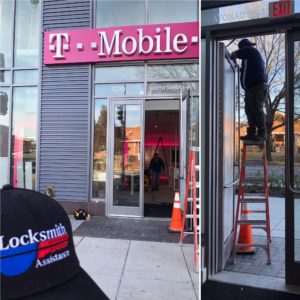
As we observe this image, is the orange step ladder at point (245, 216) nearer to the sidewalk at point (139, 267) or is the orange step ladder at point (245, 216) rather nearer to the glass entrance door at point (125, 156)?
the sidewalk at point (139, 267)

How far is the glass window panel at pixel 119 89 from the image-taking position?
7.71m

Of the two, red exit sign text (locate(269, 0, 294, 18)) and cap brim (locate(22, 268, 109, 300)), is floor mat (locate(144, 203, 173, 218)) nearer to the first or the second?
red exit sign text (locate(269, 0, 294, 18))

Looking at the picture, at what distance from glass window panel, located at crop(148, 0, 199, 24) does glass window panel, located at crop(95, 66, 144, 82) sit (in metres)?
0.92

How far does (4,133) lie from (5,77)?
3.66ft

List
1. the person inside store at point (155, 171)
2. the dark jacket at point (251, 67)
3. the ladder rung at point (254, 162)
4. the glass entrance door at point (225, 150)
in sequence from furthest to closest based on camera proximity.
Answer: the person inside store at point (155, 171) → the ladder rung at point (254, 162) → the dark jacket at point (251, 67) → the glass entrance door at point (225, 150)

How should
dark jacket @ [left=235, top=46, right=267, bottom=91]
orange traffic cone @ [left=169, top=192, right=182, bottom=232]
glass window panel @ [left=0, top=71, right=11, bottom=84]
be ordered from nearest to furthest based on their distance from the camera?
dark jacket @ [left=235, top=46, right=267, bottom=91]
orange traffic cone @ [left=169, top=192, right=182, bottom=232]
glass window panel @ [left=0, top=71, right=11, bottom=84]

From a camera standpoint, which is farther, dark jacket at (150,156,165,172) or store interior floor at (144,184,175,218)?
dark jacket at (150,156,165,172)

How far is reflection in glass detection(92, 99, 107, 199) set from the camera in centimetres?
783

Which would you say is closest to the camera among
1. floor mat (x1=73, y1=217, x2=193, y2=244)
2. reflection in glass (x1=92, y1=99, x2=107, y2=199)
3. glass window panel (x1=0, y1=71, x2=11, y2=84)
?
floor mat (x1=73, y1=217, x2=193, y2=244)

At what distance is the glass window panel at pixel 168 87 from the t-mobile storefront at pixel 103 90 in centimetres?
2

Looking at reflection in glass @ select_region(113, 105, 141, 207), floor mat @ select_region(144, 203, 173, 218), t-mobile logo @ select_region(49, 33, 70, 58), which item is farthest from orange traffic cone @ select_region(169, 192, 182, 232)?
t-mobile logo @ select_region(49, 33, 70, 58)

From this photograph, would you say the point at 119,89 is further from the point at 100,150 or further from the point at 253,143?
the point at 253,143

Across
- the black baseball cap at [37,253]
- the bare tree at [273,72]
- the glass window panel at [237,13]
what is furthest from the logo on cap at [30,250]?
the bare tree at [273,72]

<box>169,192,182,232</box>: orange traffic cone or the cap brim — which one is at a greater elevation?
the cap brim
